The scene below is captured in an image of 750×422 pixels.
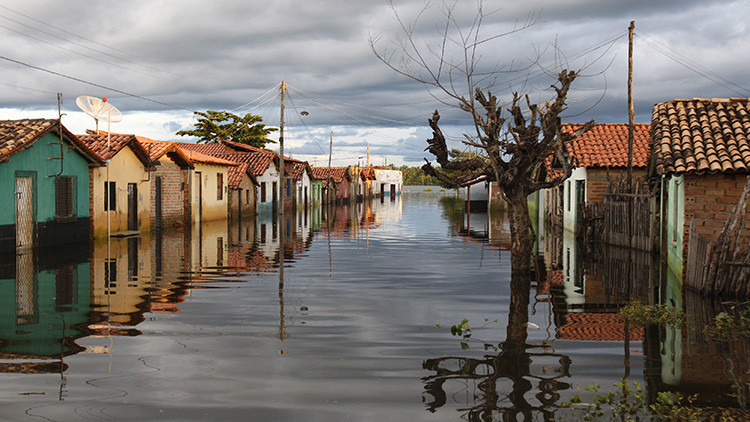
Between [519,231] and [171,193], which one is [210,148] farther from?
[519,231]

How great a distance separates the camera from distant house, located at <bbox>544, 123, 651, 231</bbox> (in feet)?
86.7

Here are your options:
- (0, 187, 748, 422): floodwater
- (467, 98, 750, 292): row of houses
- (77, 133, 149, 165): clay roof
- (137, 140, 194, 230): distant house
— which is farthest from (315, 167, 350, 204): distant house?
(0, 187, 748, 422): floodwater

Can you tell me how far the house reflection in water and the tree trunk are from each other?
334 inches

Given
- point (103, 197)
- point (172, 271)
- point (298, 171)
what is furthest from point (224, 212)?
point (172, 271)

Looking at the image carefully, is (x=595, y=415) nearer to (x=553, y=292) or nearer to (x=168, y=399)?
(x=168, y=399)

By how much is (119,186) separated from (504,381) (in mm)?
23345

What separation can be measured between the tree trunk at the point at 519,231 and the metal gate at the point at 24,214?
564 inches

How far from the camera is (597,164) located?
85.9 feet

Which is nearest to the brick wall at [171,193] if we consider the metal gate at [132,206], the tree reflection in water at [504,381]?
the metal gate at [132,206]

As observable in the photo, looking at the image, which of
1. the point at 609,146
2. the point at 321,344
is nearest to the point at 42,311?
the point at 321,344

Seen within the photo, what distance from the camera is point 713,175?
14.6 m

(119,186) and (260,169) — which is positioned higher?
(260,169)

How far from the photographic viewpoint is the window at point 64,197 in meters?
22.2

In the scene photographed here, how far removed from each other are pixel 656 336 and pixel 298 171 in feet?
170
